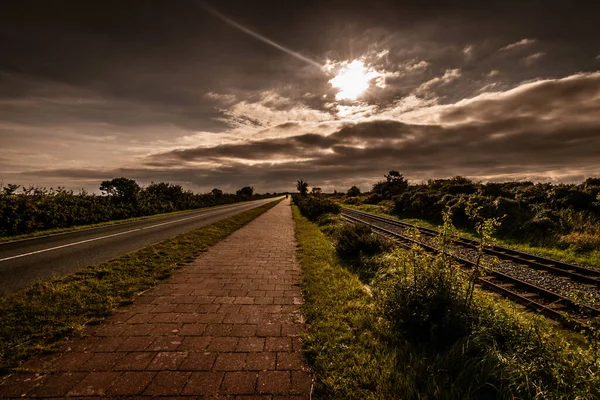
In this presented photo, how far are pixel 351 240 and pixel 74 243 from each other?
1059 centimetres

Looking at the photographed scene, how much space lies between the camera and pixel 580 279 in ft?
23.2

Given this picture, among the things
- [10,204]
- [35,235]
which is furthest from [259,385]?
[10,204]

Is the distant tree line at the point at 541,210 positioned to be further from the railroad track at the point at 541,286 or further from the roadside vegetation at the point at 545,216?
the railroad track at the point at 541,286

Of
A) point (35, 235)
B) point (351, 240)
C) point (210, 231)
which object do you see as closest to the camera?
point (351, 240)

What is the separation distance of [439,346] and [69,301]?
598 centimetres

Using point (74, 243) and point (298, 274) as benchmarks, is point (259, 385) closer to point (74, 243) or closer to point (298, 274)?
point (298, 274)

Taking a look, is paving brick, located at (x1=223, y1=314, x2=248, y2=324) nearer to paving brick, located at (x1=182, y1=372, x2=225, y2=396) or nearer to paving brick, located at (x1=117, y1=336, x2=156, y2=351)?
paving brick, located at (x1=117, y1=336, x2=156, y2=351)

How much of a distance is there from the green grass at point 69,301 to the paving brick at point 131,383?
1.38m

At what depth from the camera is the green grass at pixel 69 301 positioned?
11.3ft

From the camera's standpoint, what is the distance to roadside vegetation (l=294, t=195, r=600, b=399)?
2.48 m

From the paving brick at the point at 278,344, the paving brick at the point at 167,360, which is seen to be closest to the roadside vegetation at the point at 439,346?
the paving brick at the point at 278,344

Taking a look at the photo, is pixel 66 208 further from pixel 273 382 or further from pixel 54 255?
pixel 273 382

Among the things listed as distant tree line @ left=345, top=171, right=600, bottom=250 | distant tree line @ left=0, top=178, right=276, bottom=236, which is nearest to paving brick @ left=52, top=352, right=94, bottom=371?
distant tree line @ left=345, top=171, right=600, bottom=250

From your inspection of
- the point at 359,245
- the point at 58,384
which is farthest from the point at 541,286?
the point at 58,384
